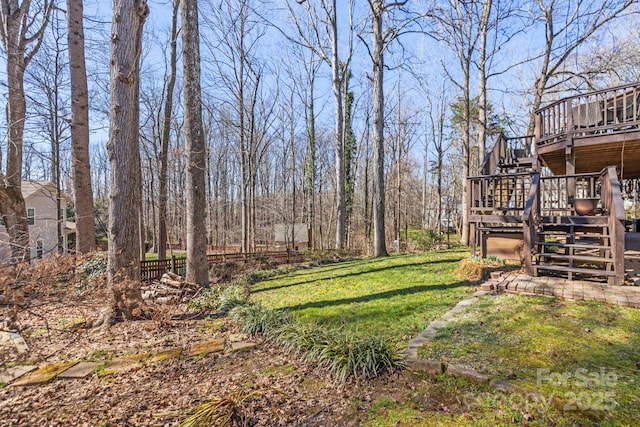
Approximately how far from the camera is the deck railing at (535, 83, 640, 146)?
20.7ft

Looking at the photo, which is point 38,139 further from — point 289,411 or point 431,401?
point 431,401

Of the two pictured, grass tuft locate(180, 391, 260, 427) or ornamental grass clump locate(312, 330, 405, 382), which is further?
ornamental grass clump locate(312, 330, 405, 382)

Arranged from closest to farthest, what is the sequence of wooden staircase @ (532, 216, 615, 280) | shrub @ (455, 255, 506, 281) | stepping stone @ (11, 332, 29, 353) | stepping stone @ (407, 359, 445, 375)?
stepping stone @ (407, 359, 445, 375) < stepping stone @ (11, 332, 29, 353) < wooden staircase @ (532, 216, 615, 280) < shrub @ (455, 255, 506, 281)

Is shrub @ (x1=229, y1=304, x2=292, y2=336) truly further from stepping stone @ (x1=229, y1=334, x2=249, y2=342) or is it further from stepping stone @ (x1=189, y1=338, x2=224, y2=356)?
stepping stone @ (x1=189, y1=338, x2=224, y2=356)

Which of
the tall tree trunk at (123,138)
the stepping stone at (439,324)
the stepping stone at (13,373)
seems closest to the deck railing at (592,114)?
the stepping stone at (439,324)

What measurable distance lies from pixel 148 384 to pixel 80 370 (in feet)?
2.81

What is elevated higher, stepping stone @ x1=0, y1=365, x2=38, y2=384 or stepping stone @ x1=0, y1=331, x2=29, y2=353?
stepping stone @ x1=0, y1=331, x2=29, y2=353

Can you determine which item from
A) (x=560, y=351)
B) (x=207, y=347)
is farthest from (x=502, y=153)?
(x=207, y=347)

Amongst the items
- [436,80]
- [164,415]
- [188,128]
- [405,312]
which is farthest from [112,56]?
[436,80]

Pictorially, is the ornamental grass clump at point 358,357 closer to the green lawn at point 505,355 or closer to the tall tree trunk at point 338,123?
the green lawn at point 505,355

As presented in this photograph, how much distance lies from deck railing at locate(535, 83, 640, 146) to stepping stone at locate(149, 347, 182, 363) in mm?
8573

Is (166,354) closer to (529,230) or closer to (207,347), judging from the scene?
(207,347)

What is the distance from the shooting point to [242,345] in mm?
3766

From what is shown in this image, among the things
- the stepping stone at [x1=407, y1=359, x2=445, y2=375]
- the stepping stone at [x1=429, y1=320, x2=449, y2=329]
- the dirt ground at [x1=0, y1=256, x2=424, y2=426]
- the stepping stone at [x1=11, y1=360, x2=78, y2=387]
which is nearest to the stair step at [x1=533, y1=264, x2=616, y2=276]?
the stepping stone at [x1=429, y1=320, x2=449, y2=329]
